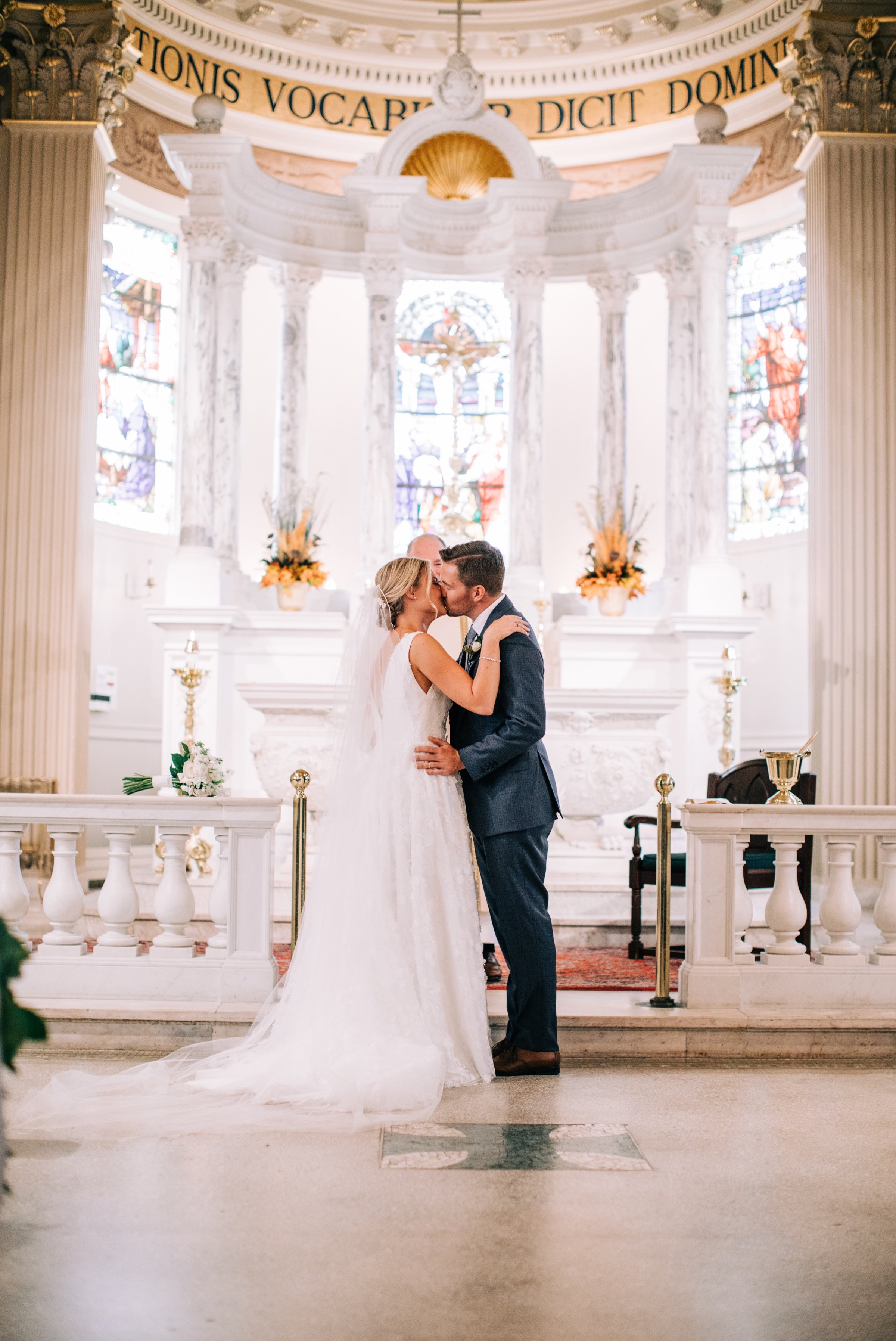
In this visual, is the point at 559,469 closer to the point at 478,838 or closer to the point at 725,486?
Answer: the point at 725,486

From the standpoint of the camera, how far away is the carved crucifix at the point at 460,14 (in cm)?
1142

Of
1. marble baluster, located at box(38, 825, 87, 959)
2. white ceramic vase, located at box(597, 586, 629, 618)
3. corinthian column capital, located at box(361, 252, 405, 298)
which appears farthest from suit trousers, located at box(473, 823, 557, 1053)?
corinthian column capital, located at box(361, 252, 405, 298)

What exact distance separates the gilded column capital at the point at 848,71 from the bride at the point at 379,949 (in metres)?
6.44

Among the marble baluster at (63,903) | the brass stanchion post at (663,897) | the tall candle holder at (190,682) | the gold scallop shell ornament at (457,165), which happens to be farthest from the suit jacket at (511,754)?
the gold scallop shell ornament at (457,165)

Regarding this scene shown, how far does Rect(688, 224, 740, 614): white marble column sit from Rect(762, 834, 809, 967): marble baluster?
560cm

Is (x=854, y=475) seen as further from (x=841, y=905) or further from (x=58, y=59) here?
(x=58, y=59)

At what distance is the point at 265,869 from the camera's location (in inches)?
192

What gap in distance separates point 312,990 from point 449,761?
86 centimetres

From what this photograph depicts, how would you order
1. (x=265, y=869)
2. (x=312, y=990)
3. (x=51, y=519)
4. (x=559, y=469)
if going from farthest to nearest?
(x=559, y=469) < (x=51, y=519) < (x=265, y=869) < (x=312, y=990)

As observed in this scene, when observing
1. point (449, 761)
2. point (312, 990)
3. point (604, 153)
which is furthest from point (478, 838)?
point (604, 153)

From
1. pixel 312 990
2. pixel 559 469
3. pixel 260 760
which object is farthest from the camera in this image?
pixel 559 469

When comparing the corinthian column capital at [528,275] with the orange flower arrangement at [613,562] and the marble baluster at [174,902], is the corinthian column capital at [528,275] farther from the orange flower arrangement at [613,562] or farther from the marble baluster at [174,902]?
the marble baluster at [174,902]

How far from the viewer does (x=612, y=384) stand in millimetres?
11570

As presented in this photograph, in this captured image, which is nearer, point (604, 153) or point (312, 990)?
point (312, 990)
